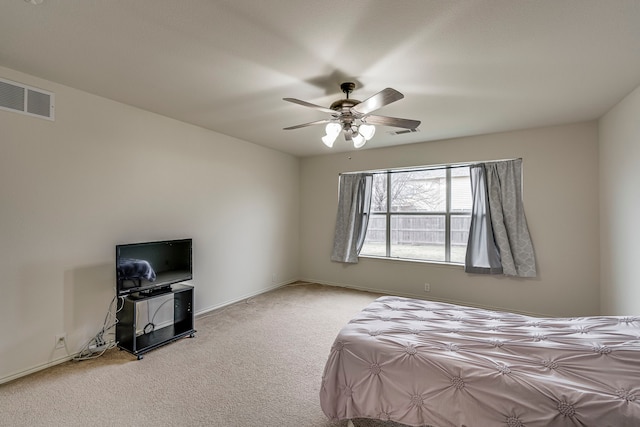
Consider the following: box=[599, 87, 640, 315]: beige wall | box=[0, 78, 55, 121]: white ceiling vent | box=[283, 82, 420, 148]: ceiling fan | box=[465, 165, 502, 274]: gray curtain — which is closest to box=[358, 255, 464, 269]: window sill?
box=[465, 165, 502, 274]: gray curtain

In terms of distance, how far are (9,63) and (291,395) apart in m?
3.42

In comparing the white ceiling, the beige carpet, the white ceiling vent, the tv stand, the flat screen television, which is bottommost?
the beige carpet

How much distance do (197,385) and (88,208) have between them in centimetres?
200

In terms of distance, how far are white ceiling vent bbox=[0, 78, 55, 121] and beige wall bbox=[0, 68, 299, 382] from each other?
50 mm

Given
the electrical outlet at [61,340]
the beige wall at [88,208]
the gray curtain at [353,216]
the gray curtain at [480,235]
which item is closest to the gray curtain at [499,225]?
the gray curtain at [480,235]

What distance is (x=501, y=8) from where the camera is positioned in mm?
1590

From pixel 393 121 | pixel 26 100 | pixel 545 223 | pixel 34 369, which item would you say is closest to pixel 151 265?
pixel 34 369

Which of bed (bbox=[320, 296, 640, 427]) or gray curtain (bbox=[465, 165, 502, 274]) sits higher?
gray curtain (bbox=[465, 165, 502, 274])

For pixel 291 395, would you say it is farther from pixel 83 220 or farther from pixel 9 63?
pixel 9 63

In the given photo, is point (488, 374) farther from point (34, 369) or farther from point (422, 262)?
point (34, 369)

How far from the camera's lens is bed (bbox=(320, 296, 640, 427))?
130cm

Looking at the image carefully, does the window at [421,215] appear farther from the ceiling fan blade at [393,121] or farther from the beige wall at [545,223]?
the ceiling fan blade at [393,121]

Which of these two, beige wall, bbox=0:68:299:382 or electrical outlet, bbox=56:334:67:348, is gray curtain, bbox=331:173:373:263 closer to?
beige wall, bbox=0:68:299:382

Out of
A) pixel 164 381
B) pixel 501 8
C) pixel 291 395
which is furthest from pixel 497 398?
pixel 164 381
